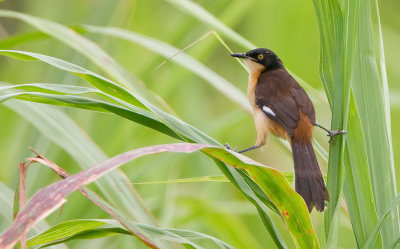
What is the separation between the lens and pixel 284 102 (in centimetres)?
278

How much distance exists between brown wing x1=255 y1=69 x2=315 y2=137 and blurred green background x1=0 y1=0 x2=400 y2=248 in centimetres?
12

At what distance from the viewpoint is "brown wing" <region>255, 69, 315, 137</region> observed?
2707mm

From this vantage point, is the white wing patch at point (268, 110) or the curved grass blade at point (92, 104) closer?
the curved grass blade at point (92, 104)

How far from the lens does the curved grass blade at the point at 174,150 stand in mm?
1203

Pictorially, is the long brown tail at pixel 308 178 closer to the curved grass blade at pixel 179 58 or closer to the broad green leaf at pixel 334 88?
the broad green leaf at pixel 334 88

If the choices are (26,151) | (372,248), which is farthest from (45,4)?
(372,248)

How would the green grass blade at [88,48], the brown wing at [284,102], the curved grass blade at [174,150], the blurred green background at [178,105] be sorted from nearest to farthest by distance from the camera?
the curved grass blade at [174,150], the green grass blade at [88,48], the brown wing at [284,102], the blurred green background at [178,105]

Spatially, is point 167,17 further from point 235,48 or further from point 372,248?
point 372,248

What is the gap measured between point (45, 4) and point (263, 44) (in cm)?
184

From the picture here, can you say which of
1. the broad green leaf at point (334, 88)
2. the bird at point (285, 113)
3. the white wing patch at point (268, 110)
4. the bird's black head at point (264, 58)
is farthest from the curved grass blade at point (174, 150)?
the bird's black head at point (264, 58)

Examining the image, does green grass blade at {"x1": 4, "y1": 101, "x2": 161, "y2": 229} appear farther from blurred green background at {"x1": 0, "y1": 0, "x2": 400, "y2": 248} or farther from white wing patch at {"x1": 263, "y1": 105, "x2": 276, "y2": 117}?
white wing patch at {"x1": 263, "y1": 105, "x2": 276, "y2": 117}

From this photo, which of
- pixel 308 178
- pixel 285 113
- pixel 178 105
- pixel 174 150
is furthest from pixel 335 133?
pixel 178 105

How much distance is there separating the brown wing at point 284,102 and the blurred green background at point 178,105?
0.12m

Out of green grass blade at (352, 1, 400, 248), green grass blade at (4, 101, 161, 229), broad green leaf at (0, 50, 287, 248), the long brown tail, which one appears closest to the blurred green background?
green grass blade at (4, 101, 161, 229)
